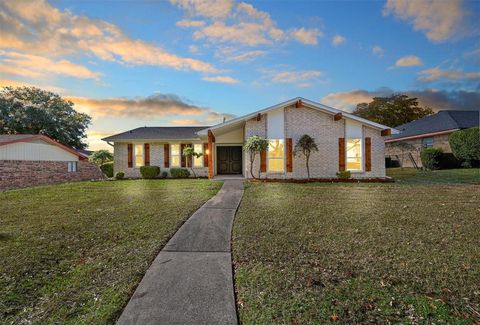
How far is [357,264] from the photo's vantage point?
3510mm

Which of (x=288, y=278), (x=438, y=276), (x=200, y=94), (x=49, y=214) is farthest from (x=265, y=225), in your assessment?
(x=200, y=94)

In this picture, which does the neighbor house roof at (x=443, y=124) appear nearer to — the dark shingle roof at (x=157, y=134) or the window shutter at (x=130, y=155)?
the dark shingle roof at (x=157, y=134)

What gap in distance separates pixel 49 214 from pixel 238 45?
432 inches

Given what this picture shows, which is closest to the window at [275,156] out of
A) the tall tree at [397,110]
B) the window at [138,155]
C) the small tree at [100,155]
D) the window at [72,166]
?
the window at [138,155]

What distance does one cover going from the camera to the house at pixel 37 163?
1428 cm

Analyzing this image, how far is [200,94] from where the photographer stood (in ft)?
58.0

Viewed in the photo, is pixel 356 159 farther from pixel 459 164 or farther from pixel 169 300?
pixel 169 300

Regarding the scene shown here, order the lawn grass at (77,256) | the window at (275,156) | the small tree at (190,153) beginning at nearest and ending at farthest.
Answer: the lawn grass at (77,256), the window at (275,156), the small tree at (190,153)

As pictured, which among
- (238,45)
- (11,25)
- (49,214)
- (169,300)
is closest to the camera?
(169,300)

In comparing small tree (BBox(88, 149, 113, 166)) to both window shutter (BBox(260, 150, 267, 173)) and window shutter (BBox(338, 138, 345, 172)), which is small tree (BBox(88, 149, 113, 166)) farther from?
window shutter (BBox(338, 138, 345, 172))

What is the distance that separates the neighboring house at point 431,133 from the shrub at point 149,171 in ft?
58.7

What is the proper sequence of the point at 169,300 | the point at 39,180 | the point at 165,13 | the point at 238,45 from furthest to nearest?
the point at 39,180
the point at 238,45
the point at 165,13
the point at 169,300

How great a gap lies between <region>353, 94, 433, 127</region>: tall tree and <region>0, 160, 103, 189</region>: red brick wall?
3983 centimetres

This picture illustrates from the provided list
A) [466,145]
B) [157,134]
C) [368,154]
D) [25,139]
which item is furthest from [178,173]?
[466,145]
